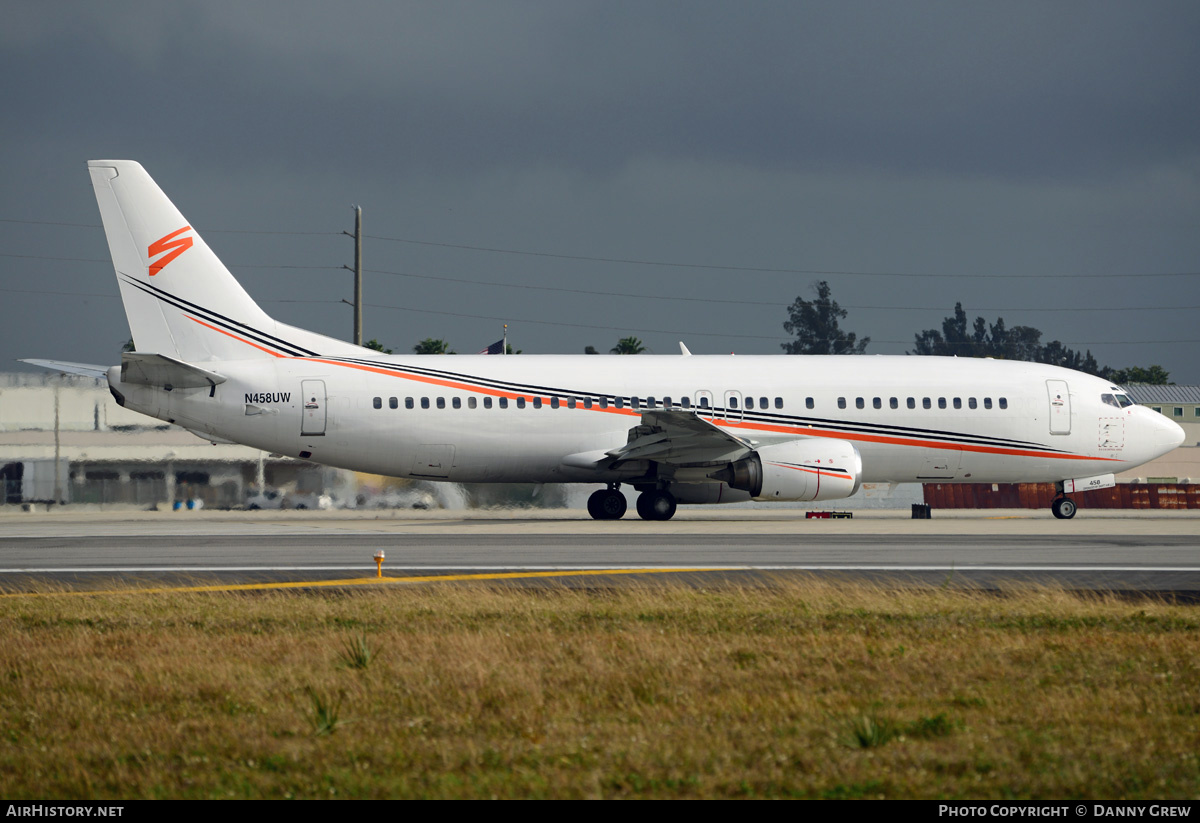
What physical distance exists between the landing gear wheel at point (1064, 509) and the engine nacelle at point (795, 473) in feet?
24.0

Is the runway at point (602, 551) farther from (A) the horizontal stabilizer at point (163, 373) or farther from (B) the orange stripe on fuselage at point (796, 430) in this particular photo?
(A) the horizontal stabilizer at point (163, 373)

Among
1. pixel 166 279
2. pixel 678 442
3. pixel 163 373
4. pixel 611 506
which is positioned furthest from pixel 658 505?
pixel 166 279

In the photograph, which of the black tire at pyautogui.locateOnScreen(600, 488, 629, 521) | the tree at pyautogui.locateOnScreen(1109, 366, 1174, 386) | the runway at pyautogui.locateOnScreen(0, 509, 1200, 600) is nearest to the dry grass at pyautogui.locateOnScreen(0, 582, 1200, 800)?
the runway at pyautogui.locateOnScreen(0, 509, 1200, 600)

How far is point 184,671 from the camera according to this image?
9.94 metres

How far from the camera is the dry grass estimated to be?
22.1ft

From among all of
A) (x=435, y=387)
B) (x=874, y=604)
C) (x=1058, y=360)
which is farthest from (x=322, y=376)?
(x=1058, y=360)

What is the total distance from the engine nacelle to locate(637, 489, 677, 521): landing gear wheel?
240cm

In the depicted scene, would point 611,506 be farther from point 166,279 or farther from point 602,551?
point 166,279

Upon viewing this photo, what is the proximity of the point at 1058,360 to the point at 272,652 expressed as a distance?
163 meters

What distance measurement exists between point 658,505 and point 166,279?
1391 centimetres

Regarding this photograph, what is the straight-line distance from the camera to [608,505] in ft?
106

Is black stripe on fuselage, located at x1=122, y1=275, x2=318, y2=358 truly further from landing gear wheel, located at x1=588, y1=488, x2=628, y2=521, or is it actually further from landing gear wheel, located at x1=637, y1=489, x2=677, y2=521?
landing gear wheel, located at x1=637, y1=489, x2=677, y2=521

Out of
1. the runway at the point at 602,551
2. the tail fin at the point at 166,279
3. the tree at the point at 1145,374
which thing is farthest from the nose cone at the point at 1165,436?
the tree at the point at 1145,374
